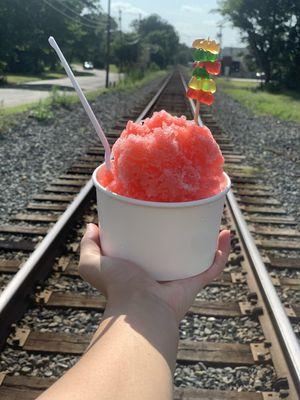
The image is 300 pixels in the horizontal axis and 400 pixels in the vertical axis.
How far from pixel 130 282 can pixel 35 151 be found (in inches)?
268

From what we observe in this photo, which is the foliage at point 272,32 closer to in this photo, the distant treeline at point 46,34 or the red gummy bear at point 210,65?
the distant treeline at point 46,34

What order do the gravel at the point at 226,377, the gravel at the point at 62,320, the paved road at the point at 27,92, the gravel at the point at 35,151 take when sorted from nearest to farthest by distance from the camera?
the gravel at the point at 226,377, the gravel at the point at 62,320, the gravel at the point at 35,151, the paved road at the point at 27,92

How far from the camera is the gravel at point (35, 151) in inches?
231

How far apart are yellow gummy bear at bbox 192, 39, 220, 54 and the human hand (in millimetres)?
815

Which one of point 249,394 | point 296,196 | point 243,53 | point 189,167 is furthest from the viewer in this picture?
point 243,53

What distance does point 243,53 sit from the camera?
4578cm

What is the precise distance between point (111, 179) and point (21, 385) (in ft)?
5.27

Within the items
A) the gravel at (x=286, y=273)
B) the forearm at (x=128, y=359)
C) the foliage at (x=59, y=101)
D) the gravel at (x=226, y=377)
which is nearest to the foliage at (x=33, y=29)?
the foliage at (x=59, y=101)

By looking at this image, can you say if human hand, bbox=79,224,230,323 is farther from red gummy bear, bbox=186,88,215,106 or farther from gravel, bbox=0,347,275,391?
gravel, bbox=0,347,275,391

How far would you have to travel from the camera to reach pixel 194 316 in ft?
10.8

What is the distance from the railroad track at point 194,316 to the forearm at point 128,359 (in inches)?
51.0

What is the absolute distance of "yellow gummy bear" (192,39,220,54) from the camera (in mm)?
1554

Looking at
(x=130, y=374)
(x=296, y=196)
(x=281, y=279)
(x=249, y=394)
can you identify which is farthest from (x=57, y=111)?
(x=130, y=374)

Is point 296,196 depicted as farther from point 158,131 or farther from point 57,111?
point 57,111
